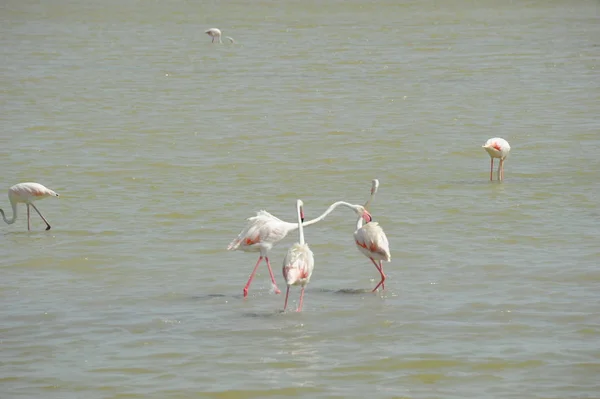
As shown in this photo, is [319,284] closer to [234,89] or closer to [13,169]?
[13,169]

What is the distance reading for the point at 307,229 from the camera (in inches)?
488

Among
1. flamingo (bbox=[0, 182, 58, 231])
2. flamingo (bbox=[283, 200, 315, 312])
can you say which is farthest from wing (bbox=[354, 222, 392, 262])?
flamingo (bbox=[0, 182, 58, 231])

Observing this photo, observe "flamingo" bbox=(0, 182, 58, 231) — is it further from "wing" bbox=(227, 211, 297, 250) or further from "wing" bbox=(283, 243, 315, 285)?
"wing" bbox=(283, 243, 315, 285)

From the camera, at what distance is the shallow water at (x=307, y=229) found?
8.02 m

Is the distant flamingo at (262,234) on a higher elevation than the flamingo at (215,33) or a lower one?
higher

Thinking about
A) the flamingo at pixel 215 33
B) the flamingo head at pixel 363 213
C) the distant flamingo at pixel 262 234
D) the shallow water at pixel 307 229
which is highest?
the flamingo head at pixel 363 213

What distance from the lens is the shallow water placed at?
26.3ft

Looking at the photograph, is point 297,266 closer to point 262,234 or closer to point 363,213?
point 262,234

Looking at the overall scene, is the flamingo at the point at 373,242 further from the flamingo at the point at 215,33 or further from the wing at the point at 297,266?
the flamingo at the point at 215,33

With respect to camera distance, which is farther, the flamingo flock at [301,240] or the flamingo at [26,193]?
the flamingo at [26,193]

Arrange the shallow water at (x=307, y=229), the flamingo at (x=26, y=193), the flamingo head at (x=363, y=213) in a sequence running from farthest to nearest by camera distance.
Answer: the flamingo at (x=26, y=193), the flamingo head at (x=363, y=213), the shallow water at (x=307, y=229)

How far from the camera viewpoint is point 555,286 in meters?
9.89

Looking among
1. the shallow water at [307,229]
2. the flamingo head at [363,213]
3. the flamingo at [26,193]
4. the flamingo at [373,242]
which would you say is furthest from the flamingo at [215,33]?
the flamingo at [373,242]

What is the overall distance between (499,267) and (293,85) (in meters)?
15.6
